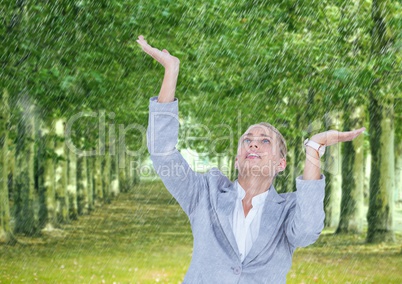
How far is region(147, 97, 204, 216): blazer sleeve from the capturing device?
338cm

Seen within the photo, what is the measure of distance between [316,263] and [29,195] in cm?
875

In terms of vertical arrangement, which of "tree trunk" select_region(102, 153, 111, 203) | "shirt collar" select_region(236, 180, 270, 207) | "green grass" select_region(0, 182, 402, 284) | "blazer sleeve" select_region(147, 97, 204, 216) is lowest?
"green grass" select_region(0, 182, 402, 284)

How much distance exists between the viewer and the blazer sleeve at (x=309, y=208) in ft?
10.4

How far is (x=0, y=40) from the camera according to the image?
46.5ft

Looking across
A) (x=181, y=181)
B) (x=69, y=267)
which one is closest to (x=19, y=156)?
(x=69, y=267)

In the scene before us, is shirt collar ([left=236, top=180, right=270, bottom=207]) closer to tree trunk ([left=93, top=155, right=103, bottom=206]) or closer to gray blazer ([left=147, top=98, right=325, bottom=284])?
gray blazer ([left=147, top=98, right=325, bottom=284])

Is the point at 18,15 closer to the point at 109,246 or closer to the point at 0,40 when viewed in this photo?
the point at 0,40

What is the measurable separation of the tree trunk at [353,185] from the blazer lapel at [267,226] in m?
17.0

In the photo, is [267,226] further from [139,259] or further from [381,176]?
[381,176]

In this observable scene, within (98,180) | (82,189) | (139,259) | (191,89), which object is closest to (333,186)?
(191,89)

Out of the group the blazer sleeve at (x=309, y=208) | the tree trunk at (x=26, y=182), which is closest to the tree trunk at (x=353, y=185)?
the tree trunk at (x=26, y=182)

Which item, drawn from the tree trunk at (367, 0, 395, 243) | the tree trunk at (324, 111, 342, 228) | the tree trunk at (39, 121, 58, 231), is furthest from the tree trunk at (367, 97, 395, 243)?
the tree trunk at (39, 121, 58, 231)

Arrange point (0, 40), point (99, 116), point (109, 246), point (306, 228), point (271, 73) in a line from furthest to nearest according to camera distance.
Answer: point (99, 116), point (109, 246), point (271, 73), point (0, 40), point (306, 228)

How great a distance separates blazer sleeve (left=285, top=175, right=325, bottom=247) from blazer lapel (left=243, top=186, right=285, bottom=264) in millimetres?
127
